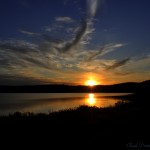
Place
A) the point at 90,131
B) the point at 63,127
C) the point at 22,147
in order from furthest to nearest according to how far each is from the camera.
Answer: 1. the point at 63,127
2. the point at 90,131
3. the point at 22,147

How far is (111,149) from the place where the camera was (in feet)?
35.9

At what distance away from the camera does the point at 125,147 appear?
35.9ft

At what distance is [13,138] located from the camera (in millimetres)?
15281

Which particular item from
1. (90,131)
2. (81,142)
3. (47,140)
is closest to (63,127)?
(90,131)

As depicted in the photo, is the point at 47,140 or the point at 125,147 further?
the point at 47,140

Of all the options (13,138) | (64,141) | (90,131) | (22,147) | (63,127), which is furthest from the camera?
(63,127)

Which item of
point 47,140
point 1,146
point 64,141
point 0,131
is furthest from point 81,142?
point 0,131

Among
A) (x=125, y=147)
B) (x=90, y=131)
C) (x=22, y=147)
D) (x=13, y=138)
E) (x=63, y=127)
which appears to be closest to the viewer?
(x=125, y=147)

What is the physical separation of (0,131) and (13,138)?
3072mm

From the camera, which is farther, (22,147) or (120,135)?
(120,135)

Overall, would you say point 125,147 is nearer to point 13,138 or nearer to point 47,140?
point 47,140

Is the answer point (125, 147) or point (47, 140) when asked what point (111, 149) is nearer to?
point (125, 147)

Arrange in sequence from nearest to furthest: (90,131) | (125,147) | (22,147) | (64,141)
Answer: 1. (125,147)
2. (22,147)
3. (64,141)
4. (90,131)

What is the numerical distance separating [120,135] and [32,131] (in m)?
6.97
